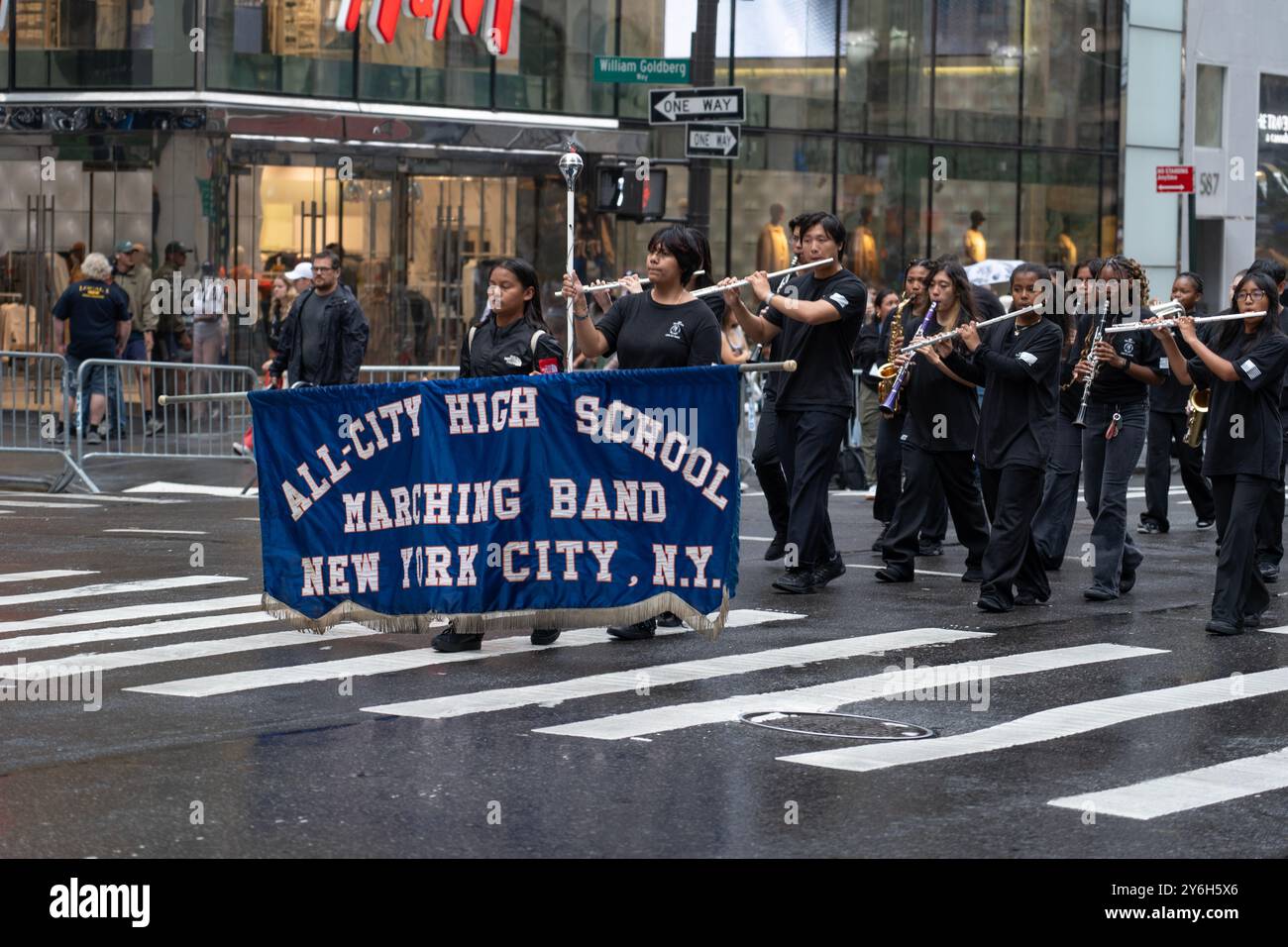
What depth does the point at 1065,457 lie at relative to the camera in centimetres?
1320

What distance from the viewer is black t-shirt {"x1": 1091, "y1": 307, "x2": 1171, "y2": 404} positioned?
12.7 metres

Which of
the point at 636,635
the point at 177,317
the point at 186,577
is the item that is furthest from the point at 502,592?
the point at 177,317

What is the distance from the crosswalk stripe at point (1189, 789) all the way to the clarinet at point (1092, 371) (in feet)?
16.7

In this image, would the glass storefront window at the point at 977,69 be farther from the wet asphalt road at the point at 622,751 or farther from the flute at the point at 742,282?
the wet asphalt road at the point at 622,751

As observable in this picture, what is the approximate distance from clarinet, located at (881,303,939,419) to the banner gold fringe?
12.1 feet

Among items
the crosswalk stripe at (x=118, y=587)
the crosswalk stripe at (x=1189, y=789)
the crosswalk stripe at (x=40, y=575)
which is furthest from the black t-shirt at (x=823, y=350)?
the crosswalk stripe at (x=1189, y=789)

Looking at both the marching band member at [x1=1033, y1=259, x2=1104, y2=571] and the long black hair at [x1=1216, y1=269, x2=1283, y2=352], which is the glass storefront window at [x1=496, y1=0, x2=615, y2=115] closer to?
the marching band member at [x1=1033, y1=259, x2=1104, y2=571]

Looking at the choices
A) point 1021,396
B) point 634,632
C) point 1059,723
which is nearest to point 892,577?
point 1021,396

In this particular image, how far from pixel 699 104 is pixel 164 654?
1153 centimetres

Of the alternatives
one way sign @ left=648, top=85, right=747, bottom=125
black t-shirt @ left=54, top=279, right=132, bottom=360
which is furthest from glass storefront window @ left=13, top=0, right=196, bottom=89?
one way sign @ left=648, top=85, right=747, bottom=125

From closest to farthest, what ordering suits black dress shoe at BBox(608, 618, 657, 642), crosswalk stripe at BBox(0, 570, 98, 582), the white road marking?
black dress shoe at BBox(608, 618, 657, 642)
crosswalk stripe at BBox(0, 570, 98, 582)
the white road marking

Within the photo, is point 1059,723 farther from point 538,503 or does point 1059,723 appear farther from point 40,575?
point 40,575
